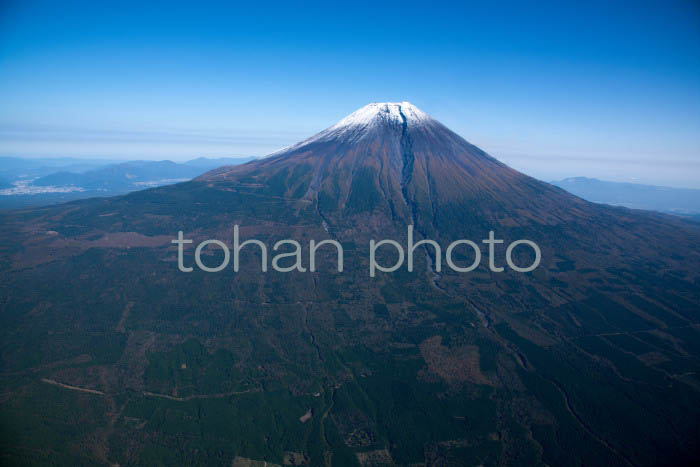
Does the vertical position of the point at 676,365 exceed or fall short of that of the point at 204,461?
it exceeds it

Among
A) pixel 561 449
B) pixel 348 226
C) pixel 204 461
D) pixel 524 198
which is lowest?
pixel 204 461

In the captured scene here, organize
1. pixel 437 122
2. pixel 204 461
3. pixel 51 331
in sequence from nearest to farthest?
pixel 204 461 < pixel 51 331 < pixel 437 122

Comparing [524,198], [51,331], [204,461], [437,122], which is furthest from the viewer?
[437,122]

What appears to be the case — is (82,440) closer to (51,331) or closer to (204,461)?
(204,461)

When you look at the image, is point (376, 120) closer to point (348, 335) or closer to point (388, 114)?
point (388, 114)

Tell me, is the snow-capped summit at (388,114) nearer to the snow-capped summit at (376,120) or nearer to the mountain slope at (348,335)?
the snow-capped summit at (376,120)

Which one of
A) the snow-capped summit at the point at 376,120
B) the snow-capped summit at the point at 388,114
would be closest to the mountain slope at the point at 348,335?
the snow-capped summit at the point at 376,120

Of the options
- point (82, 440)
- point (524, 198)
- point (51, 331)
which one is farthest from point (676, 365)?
point (51, 331)

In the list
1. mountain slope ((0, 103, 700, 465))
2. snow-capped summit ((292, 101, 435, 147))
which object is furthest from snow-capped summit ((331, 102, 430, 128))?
mountain slope ((0, 103, 700, 465))
